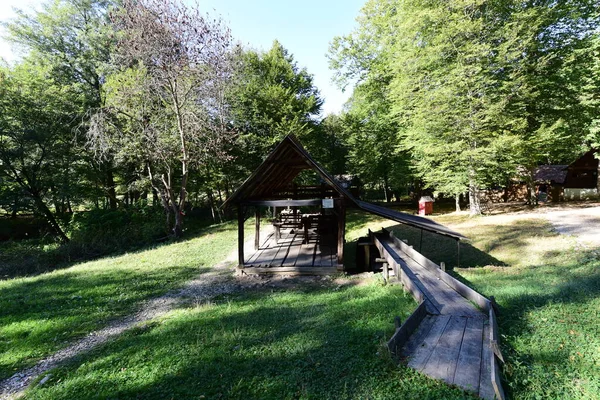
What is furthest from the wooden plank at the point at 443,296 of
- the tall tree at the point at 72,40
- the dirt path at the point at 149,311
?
the tall tree at the point at 72,40

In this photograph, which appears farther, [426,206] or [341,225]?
[426,206]

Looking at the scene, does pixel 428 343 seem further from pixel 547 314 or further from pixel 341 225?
pixel 341 225

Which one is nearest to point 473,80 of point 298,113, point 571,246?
point 571,246

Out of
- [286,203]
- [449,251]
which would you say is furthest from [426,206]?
[286,203]

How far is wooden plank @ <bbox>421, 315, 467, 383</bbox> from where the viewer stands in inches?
137

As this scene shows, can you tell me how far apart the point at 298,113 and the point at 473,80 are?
12.6 meters

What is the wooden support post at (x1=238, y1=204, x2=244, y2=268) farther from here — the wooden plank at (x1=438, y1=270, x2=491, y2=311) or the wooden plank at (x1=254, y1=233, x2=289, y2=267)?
the wooden plank at (x1=438, y1=270, x2=491, y2=311)

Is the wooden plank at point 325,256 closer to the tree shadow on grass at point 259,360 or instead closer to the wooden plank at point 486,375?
the tree shadow on grass at point 259,360

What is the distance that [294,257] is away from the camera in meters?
10.6

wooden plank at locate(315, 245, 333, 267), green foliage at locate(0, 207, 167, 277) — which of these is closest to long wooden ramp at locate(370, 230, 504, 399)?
wooden plank at locate(315, 245, 333, 267)

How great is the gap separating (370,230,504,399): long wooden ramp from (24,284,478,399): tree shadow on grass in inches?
10.1

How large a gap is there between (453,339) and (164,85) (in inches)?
638

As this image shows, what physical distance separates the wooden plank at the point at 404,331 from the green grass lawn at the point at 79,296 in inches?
247

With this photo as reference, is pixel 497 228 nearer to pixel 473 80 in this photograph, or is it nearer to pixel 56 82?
pixel 473 80
